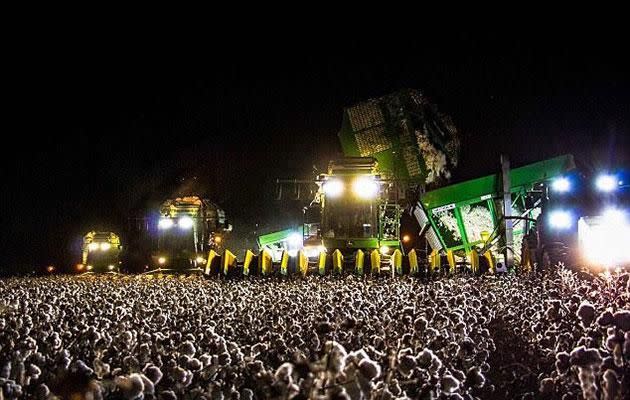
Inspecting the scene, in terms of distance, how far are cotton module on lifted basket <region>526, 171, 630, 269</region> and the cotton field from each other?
106 centimetres

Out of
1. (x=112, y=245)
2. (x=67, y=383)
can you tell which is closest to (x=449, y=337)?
(x=67, y=383)

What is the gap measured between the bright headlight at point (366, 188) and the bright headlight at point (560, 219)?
20.7 ft

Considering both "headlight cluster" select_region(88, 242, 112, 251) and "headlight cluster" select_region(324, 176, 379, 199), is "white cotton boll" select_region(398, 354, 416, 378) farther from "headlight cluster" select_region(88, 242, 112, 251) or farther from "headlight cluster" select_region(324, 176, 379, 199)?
"headlight cluster" select_region(88, 242, 112, 251)

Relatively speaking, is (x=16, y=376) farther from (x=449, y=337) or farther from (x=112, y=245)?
(x=112, y=245)

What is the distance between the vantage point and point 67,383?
17.6 feet

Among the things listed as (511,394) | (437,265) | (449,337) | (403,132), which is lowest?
(511,394)

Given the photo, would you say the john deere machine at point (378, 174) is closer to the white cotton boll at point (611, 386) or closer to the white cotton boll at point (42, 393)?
the white cotton boll at point (42, 393)

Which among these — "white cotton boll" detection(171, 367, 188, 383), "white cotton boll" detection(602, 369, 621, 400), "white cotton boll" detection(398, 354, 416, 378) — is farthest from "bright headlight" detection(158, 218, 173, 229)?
"white cotton boll" detection(602, 369, 621, 400)

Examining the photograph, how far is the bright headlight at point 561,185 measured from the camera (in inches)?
723

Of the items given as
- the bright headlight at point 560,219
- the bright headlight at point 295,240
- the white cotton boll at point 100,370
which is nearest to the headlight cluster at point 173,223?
the bright headlight at point 295,240

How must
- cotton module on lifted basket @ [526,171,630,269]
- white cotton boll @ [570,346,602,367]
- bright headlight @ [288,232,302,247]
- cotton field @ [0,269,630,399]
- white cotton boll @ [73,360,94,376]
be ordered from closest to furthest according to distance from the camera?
white cotton boll @ [570,346,602,367] < cotton field @ [0,269,630,399] < white cotton boll @ [73,360,94,376] < cotton module on lifted basket @ [526,171,630,269] < bright headlight @ [288,232,302,247]

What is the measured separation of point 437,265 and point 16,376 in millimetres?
15556

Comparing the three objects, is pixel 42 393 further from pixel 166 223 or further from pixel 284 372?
pixel 166 223

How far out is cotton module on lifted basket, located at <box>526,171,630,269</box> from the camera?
15641mm
